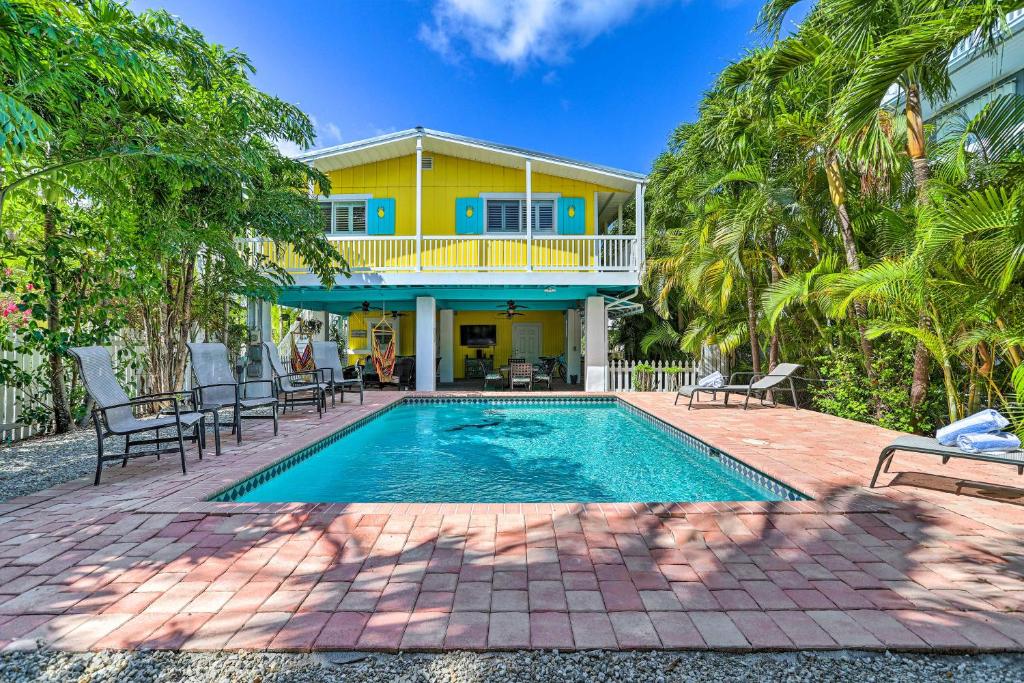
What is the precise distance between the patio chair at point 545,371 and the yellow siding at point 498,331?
290 centimetres

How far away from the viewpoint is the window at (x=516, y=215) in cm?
1404

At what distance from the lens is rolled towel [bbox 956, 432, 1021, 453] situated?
352 cm

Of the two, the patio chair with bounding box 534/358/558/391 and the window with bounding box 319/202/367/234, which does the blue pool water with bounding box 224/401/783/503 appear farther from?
the window with bounding box 319/202/367/234

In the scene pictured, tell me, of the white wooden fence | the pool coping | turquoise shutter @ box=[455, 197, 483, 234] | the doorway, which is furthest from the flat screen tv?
the white wooden fence

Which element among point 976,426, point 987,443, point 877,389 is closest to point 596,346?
point 877,389

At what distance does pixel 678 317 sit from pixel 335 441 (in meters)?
11.0

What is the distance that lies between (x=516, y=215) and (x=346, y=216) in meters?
5.04

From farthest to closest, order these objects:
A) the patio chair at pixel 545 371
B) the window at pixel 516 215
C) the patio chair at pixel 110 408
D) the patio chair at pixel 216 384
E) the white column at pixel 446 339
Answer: the white column at pixel 446 339 < the window at pixel 516 215 < the patio chair at pixel 545 371 < the patio chair at pixel 216 384 < the patio chair at pixel 110 408

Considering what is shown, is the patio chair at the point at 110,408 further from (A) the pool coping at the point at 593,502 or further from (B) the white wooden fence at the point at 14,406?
(B) the white wooden fence at the point at 14,406

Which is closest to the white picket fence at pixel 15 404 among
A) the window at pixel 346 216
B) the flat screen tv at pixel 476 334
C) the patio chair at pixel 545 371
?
the window at pixel 346 216

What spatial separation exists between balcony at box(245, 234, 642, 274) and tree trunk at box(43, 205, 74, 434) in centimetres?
585

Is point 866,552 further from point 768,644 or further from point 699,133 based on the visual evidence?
point 699,133

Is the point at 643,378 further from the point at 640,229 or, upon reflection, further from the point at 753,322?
the point at 640,229

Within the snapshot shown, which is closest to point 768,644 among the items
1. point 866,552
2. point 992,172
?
point 866,552
